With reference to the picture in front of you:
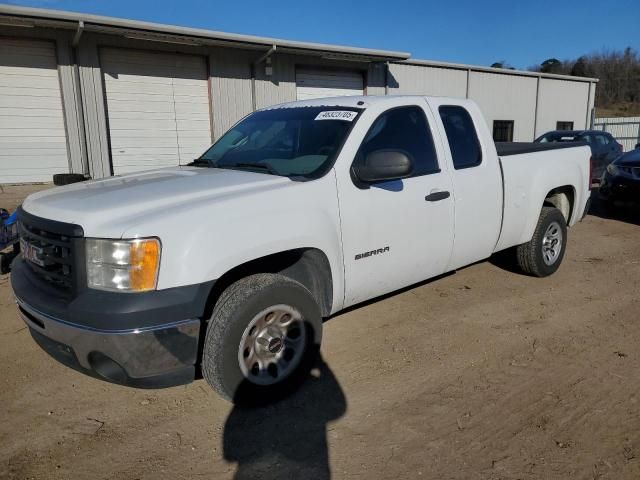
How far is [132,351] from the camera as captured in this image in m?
2.60

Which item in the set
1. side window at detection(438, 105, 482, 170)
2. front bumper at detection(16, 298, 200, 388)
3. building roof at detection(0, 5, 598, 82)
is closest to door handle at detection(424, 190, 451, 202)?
side window at detection(438, 105, 482, 170)

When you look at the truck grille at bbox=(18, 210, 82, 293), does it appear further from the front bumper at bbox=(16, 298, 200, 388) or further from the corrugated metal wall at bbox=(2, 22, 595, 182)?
the corrugated metal wall at bbox=(2, 22, 595, 182)

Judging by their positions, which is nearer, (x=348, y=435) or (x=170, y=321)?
(x=170, y=321)

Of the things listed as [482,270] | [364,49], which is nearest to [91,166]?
[364,49]

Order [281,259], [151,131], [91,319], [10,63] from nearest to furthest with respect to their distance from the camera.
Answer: [91,319] < [281,259] < [10,63] < [151,131]

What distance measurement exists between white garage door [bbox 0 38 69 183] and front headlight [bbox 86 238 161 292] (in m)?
10.4

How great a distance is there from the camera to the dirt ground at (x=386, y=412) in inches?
105

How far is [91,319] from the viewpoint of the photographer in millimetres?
2584

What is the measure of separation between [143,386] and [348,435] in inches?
46.9

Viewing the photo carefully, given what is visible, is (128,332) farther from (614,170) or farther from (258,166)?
(614,170)

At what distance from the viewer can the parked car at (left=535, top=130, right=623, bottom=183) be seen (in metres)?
13.7

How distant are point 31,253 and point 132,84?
34.3 ft

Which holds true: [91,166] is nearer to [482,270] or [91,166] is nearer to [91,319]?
[482,270]

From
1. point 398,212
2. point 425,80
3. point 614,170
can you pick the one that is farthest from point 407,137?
point 425,80
